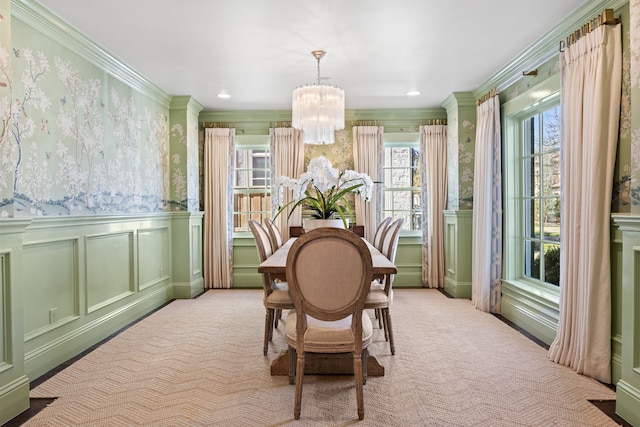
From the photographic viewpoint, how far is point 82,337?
314 centimetres

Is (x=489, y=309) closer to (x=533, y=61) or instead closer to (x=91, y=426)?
(x=533, y=61)

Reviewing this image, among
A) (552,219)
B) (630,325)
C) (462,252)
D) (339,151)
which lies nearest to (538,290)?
(552,219)

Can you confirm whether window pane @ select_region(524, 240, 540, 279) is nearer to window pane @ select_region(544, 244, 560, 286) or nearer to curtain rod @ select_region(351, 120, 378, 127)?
window pane @ select_region(544, 244, 560, 286)

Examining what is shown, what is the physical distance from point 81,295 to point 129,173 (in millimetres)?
1328

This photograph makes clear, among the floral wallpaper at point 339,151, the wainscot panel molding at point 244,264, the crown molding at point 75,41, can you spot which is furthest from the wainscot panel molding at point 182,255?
the floral wallpaper at point 339,151

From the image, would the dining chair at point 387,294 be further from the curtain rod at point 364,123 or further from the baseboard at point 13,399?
the curtain rod at point 364,123

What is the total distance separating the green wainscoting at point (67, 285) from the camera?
213 centimetres

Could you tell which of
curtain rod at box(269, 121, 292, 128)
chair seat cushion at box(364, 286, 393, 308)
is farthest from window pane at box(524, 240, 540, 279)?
curtain rod at box(269, 121, 292, 128)

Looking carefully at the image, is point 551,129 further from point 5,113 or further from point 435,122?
point 5,113

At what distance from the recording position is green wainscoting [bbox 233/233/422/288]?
560cm

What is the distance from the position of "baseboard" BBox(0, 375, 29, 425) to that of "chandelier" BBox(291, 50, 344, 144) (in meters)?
2.63

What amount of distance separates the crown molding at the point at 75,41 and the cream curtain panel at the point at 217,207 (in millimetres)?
1250

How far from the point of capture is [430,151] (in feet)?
18.0

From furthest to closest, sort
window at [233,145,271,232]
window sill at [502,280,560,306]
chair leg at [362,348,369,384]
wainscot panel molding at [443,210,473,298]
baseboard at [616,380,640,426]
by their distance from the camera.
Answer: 1. window at [233,145,271,232]
2. wainscot panel molding at [443,210,473,298]
3. window sill at [502,280,560,306]
4. chair leg at [362,348,369,384]
5. baseboard at [616,380,640,426]
